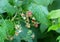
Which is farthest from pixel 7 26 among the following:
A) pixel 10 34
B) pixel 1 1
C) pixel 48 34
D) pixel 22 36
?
pixel 48 34

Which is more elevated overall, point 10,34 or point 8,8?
point 8,8

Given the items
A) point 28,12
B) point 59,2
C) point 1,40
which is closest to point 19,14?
point 28,12

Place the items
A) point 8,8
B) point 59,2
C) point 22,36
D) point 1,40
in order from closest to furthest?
point 1,40
point 8,8
point 22,36
point 59,2

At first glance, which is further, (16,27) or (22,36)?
(22,36)

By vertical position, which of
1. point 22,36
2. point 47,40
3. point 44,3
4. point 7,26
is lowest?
point 47,40

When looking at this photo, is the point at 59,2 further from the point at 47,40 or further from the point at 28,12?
the point at 28,12

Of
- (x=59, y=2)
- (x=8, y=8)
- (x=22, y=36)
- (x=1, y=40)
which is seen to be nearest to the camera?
(x=1, y=40)
